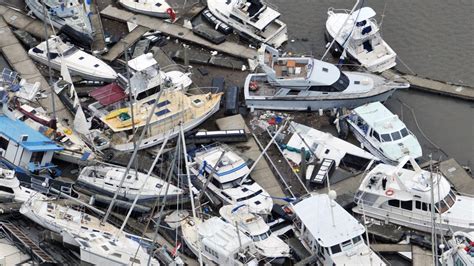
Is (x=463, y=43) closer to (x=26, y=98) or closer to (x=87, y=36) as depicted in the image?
(x=87, y=36)

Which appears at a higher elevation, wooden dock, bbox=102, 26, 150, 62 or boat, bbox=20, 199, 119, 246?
wooden dock, bbox=102, 26, 150, 62

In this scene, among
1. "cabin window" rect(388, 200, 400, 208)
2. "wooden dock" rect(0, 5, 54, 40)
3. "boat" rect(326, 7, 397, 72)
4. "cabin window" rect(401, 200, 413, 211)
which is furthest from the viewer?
"wooden dock" rect(0, 5, 54, 40)

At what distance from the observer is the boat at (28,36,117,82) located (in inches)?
2004

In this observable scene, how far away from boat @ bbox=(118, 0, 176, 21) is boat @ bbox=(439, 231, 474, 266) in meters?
22.9

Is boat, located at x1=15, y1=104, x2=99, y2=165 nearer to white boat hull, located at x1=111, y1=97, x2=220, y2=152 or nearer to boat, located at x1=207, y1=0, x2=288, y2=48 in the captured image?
white boat hull, located at x1=111, y1=97, x2=220, y2=152

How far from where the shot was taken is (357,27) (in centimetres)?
5294

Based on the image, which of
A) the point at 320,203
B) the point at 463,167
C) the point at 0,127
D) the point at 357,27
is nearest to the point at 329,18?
the point at 357,27

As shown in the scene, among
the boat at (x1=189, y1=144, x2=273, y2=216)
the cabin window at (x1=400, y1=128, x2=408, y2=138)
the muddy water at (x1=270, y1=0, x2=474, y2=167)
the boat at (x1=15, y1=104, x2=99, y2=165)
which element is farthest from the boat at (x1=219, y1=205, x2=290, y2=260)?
the muddy water at (x1=270, y1=0, x2=474, y2=167)

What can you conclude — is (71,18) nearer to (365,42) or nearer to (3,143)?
(3,143)

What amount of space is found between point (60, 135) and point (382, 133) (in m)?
15.6

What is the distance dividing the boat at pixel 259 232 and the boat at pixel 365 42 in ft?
45.3

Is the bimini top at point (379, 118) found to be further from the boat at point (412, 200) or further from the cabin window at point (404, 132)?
the boat at point (412, 200)

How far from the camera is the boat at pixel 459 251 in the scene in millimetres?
38781

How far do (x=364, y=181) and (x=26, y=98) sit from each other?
1748 centimetres
